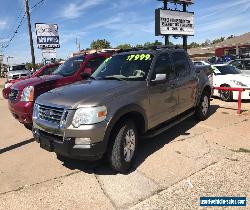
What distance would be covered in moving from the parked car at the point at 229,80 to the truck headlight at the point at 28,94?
721 centimetres

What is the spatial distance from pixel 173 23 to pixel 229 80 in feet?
47.4

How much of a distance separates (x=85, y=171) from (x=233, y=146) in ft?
9.76

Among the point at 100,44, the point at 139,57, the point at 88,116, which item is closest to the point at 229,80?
the point at 139,57

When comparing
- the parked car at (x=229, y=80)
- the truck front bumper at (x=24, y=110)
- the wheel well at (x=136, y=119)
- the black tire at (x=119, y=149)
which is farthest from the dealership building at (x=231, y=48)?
the black tire at (x=119, y=149)

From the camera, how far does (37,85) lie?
302 inches

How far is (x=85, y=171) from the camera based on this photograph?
206 inches

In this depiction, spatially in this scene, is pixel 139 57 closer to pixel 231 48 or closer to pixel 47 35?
pixel 47 35

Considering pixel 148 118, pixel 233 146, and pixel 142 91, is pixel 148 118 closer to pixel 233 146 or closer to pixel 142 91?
pixel 142 91

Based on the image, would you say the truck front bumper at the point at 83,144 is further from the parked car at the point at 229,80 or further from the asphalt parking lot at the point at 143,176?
the parked car at the point at 229,80

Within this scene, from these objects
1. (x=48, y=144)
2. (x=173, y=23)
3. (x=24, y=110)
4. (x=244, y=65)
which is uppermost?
(x=173, y=23)

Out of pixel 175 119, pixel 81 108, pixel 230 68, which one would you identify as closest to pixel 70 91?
pixel 81 108

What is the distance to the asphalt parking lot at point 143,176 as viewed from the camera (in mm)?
4199

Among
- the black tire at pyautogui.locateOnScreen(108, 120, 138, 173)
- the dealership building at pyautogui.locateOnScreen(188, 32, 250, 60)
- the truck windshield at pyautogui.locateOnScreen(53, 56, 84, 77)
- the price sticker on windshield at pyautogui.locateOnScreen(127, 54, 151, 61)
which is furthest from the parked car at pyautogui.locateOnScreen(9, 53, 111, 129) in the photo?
the dealership building at pyautogui.locateOnScreen(188, 32, 250, 60)

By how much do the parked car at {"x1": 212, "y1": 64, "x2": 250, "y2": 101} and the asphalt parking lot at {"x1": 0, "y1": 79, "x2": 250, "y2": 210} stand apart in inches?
169
